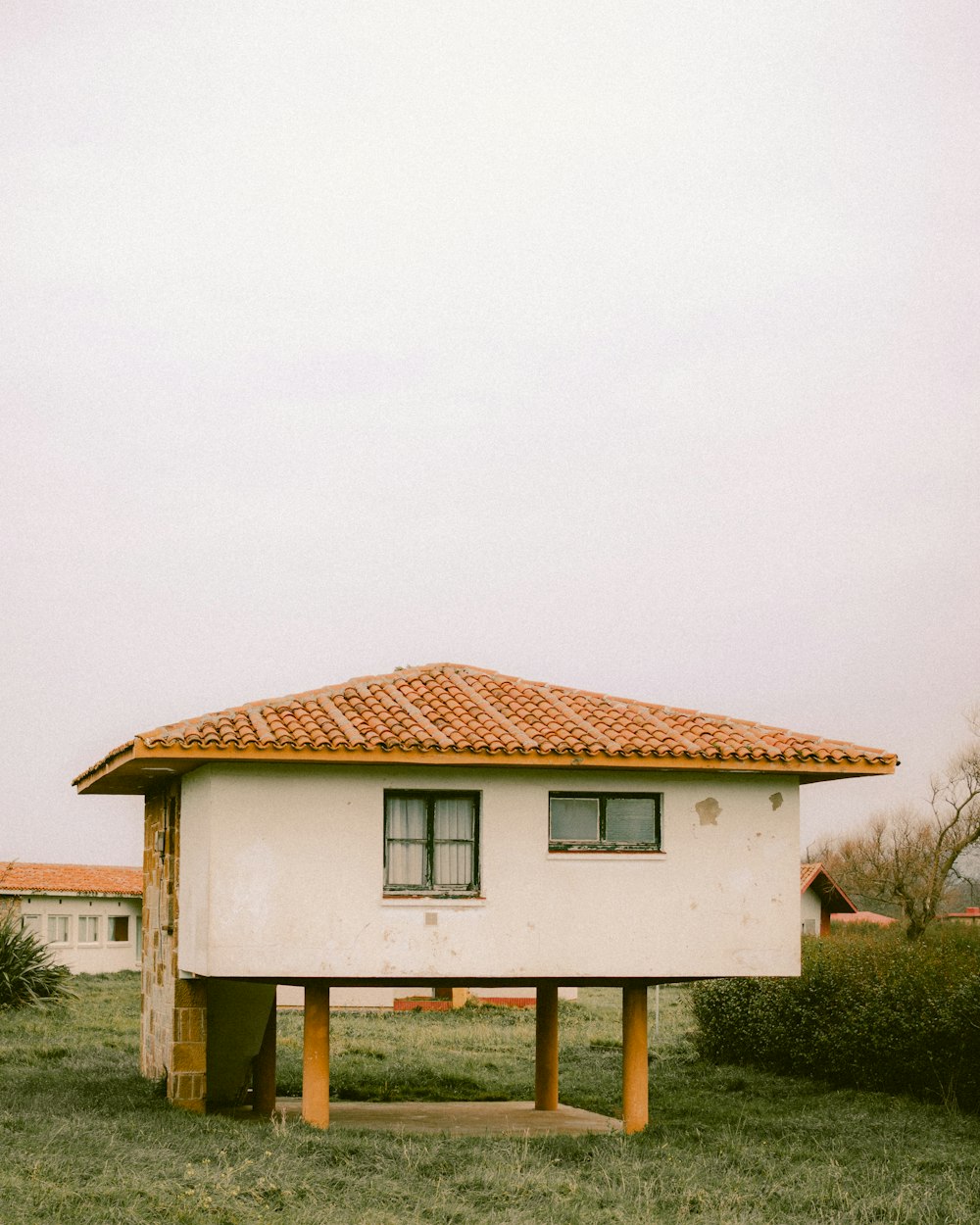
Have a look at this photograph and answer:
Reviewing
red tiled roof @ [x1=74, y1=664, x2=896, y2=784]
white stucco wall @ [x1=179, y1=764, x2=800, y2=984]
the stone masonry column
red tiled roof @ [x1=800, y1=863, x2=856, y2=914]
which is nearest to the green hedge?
white stucco wall @ [x1=179, y1=764, x2=800, y2=984]

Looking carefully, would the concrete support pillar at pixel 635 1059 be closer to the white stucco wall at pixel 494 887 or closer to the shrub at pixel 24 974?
the white stucco wall at pixel 494 887

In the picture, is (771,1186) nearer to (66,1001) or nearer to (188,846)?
(188,846)

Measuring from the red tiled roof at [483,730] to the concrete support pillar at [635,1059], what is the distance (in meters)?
3.46

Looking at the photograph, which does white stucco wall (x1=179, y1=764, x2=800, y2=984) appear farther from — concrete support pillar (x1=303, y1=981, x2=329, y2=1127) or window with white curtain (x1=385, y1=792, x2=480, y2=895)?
concrete support pillar (x1=303, y1=981, x2=329, y2=1127)

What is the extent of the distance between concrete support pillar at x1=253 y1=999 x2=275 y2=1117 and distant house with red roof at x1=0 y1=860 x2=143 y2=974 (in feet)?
101

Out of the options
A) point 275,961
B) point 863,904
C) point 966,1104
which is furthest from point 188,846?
point 863,904

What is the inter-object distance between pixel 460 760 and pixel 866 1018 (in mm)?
10981

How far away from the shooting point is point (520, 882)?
19.8 meters

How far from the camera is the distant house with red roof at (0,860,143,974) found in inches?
2079

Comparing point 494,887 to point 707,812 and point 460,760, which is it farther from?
point 707,812

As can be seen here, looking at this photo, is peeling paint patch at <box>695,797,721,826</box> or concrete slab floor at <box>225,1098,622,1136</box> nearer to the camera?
peeling paint patch at <box>695,797,721,826</box>

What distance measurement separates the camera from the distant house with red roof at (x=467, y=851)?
19141 mm

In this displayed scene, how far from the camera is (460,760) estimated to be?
754 inches

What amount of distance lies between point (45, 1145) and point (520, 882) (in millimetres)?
6570
